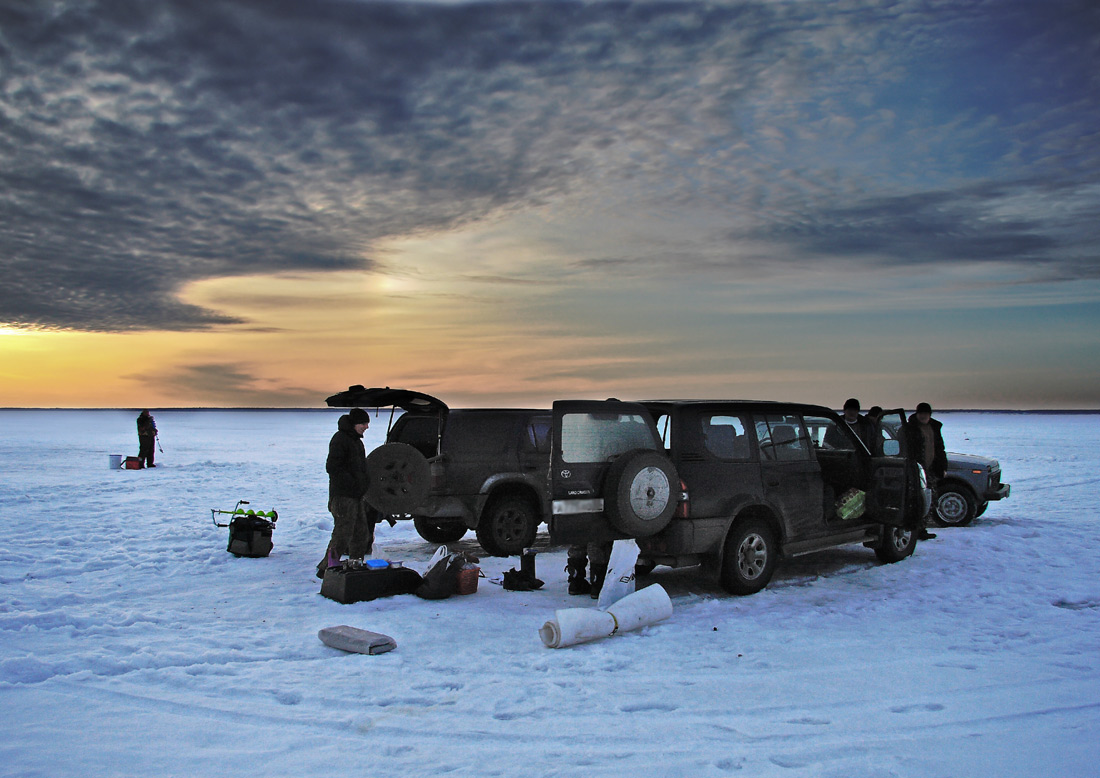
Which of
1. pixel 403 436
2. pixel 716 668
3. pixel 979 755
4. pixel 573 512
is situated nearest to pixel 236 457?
pixel 403 436

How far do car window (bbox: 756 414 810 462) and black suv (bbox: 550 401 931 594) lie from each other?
0.01 m

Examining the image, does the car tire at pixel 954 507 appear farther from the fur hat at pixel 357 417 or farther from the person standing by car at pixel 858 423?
the fur hat at pixel 357 417

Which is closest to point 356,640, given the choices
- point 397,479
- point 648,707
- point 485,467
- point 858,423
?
point 648,707

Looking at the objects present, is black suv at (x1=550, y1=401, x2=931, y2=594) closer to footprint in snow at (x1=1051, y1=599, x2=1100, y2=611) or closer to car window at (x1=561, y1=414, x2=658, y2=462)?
car window at (x1=561, y1=414, x2=658, y2=462)

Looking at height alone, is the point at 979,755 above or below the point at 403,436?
below

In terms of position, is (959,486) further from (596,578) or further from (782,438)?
(596,578)

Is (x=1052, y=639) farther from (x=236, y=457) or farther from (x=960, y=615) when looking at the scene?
(x=236, y=457)

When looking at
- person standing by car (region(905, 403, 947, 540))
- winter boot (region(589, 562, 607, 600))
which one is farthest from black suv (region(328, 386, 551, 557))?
person standing by car (region(905, 403, 947, 540))

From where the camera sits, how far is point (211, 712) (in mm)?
4949

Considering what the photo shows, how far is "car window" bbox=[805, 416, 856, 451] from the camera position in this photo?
9443mm

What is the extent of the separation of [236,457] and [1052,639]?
2934 cm

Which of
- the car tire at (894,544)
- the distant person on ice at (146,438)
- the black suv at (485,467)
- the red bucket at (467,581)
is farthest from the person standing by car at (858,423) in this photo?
the distant person on ice at (146,438)

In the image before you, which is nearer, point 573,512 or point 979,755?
point 979,755

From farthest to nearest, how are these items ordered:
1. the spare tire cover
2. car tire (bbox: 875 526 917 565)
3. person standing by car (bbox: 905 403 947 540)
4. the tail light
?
person standing by car (bbox: 905 403 947 540) < car tire (bbox: 875 526 917 565) < the spare tire cover < the tail light
